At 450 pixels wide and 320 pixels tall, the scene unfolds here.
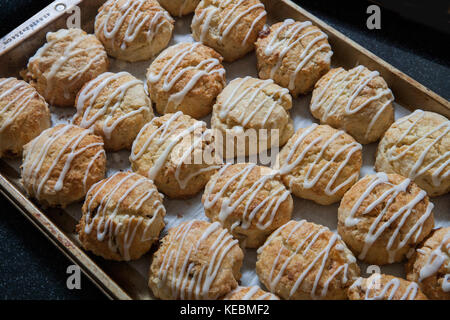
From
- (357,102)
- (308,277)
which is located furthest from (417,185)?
(308,277)

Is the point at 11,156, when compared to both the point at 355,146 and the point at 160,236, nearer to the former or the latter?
the point at 160,236

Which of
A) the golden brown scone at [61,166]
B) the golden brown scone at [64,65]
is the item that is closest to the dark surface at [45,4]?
the golden brown scone at [61,166]

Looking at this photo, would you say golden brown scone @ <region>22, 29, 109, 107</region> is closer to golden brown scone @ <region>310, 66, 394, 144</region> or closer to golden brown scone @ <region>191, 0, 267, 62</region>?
golden brown scone @ <region>191, 0, 267, 62</region>

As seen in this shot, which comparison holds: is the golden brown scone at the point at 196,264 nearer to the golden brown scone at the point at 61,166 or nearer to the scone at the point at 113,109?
the golden brown scone at the point at 61,166

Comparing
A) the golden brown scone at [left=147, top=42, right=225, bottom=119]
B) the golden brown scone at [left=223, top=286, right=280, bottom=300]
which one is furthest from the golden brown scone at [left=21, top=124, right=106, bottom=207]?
the golden brown scone at [left=223, top=286, right=280, bottom=300]

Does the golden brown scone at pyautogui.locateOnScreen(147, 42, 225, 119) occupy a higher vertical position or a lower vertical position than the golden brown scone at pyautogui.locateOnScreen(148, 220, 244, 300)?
higher

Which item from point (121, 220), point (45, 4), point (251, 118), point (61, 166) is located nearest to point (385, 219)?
point (251, 118)
